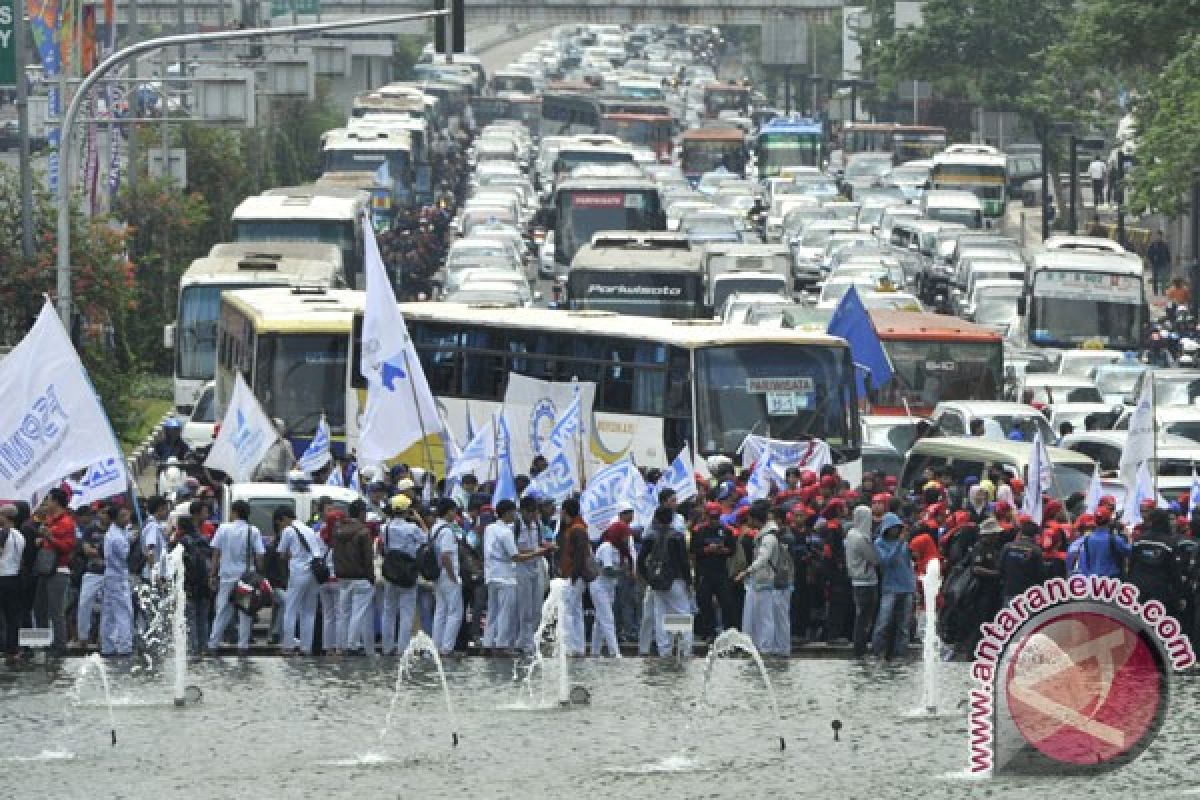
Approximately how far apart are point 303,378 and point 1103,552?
1655 cm

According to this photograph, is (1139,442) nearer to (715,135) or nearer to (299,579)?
(299,579)

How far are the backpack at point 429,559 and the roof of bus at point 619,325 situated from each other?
9.60m

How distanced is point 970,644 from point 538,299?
39291 mm

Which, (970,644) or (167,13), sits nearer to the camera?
(970,644)

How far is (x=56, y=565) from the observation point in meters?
24.8

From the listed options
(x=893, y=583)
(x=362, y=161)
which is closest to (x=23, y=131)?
(x=893, y=583)

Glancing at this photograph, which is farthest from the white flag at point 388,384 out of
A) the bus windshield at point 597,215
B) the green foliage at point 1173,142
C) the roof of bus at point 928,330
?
the bus windshield at point 597,215

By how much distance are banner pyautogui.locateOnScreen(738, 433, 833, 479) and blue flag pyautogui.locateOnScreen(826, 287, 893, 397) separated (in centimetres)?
418

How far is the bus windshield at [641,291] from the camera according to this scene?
1928 inches

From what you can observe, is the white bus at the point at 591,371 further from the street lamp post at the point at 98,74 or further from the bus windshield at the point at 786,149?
the bus windshield at the point at 786,149

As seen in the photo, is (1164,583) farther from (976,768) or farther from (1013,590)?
(976,768)

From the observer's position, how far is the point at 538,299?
63.8 metres

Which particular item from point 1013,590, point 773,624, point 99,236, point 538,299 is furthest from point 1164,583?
point 538,299

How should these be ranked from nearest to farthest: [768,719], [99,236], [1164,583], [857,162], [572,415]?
[768,719] < [1164,583] < [572,415] < [99,236] < [857,162]
